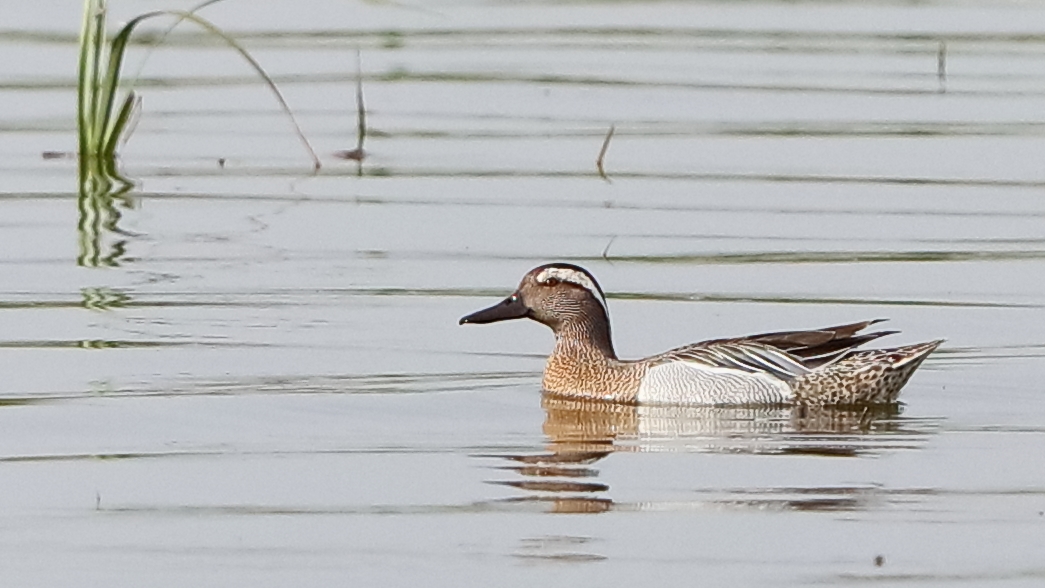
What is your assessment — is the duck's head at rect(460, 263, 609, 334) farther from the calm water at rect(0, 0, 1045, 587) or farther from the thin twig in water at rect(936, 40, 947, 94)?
the thin twig in water at rect(936, 40, 947, 94)

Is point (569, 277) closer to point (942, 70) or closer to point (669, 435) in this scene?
point (669, 435)

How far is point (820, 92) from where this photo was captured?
19250 millimetres

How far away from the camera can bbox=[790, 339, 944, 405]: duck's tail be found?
35.6 ft

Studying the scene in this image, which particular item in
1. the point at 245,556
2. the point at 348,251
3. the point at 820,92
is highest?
the point at 820,92

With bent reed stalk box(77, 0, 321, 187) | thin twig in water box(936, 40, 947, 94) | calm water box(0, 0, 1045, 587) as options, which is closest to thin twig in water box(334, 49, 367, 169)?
calm water box(0, 0, 1045, 587)

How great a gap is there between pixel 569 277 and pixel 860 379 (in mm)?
1380

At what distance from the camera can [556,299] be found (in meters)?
11.7

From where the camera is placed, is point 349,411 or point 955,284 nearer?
point 349,411

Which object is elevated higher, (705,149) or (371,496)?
(705,149)

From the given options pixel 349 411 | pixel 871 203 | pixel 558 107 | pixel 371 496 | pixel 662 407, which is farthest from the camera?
pixel 558 107

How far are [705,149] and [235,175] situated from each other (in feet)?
9.96

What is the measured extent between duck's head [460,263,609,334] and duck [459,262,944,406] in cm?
20

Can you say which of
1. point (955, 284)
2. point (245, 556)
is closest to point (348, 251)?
point (955, 284)

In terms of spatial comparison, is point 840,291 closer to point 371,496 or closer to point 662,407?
point 662,407
